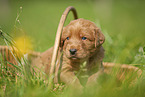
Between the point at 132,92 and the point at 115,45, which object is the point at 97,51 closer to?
the point at 132,92

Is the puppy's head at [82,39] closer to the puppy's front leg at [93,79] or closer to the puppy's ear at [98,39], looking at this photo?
the puppy's ear at [98,39]

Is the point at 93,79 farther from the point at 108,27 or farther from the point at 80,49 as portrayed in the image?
the point at 108,27

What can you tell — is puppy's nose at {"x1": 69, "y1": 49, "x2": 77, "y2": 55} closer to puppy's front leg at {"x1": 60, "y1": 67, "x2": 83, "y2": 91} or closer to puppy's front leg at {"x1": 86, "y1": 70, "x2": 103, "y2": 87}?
puppy's front leg at {"x1": 60, "y1": 67, "x2": 83, "y2": 91}

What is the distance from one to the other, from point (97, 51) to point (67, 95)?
3.25 ft

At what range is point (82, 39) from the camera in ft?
7.91

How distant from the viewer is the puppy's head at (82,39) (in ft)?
7.49

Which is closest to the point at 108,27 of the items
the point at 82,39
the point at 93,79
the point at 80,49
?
the point at 93,79

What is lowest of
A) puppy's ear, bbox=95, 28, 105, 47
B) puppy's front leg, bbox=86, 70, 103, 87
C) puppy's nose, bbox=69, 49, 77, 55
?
puppy's front leg, bbox=86, 70, 103, 87

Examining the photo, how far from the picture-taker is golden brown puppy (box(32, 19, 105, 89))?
90.0 inches

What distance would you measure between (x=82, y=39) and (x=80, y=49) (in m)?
0.20

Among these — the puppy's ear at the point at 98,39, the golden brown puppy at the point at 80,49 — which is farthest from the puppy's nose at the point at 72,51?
the puppy's ear at the point at 98,39

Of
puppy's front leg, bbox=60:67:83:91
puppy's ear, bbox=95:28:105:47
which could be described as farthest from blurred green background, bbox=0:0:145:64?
puppy's front leg, bbox=60:67:83:91

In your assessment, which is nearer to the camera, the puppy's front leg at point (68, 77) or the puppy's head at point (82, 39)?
the puppy's head at point (82, 39)

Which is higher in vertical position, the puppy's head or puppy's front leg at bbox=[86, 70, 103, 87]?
the puppy's head
